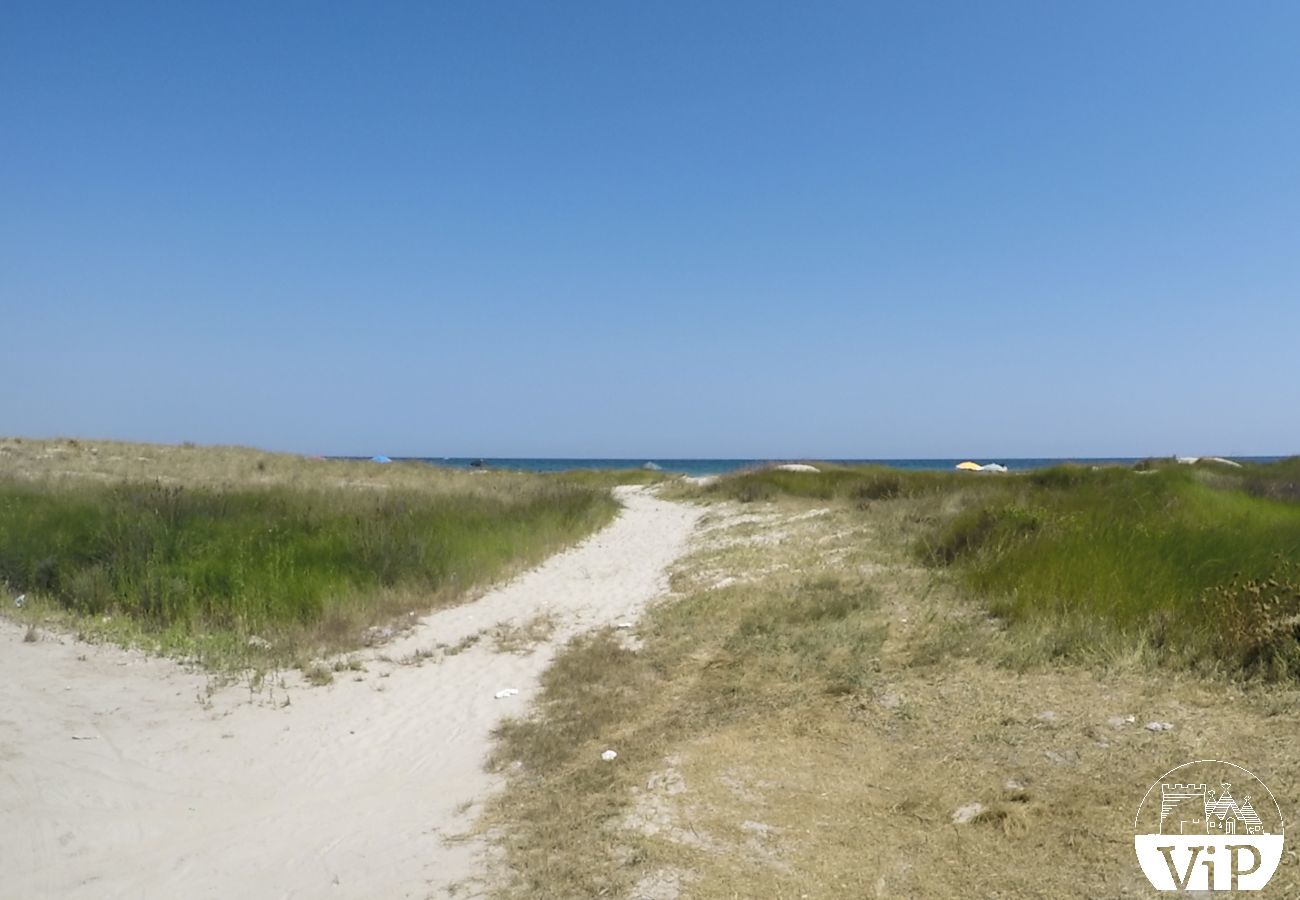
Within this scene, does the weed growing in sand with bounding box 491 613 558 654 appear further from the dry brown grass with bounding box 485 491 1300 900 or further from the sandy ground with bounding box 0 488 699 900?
the dry brown grass with bounding box 485 491 1300 900

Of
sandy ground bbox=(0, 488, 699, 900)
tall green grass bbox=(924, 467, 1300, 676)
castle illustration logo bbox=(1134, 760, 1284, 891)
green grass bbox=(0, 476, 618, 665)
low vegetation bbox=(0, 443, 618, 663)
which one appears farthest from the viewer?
green grass bbox=(0, 476, 618, 665)

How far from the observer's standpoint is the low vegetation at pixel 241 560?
9.47 m

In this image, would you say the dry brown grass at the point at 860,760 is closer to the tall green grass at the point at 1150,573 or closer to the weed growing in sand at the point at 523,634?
the tall green grass at the point at 1150,573

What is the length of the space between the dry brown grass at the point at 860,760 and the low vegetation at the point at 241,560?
11.8 feet

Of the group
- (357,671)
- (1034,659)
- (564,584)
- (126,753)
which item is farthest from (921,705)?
(564,584)

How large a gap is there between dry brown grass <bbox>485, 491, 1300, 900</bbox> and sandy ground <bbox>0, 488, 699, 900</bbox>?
1.62ft

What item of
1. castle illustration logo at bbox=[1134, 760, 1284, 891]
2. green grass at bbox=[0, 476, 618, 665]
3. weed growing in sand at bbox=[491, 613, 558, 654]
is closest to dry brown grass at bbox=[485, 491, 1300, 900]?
castle illustration logo at bbox=[1134, 760, 1284, 891]

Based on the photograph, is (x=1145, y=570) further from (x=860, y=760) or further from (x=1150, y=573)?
(x=860, y=760)

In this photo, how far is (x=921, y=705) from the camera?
5934 millimetres

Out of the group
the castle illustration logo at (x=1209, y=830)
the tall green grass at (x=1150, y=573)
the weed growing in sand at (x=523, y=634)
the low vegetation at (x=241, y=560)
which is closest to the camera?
the castle illustration logo at (x=1209, y=830)

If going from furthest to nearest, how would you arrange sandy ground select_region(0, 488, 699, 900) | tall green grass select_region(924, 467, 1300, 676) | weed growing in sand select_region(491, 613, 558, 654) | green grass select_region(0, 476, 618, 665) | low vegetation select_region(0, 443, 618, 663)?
green grass select_region(0, 476, 618, 665) < low vegetation select_region(0, 443, 618, 663) < weed growing in sand select_region(491, 613, 558, 654) < tall green grass select_region(924, 467, 1300, 676) < sandy ground select_region(0, 488, 699, 900)

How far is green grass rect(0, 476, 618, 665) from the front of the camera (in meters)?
9.77

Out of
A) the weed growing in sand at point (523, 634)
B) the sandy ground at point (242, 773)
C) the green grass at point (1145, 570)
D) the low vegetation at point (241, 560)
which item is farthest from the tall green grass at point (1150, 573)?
the low vegetation at point (241, 560)

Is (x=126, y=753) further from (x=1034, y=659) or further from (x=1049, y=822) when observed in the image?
(x=1034, y=659)
